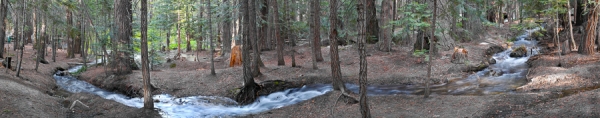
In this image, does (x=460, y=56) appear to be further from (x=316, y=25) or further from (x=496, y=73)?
(x=316, y=25)

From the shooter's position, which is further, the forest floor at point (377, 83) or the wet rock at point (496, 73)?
the wet rock at point (496, 73)

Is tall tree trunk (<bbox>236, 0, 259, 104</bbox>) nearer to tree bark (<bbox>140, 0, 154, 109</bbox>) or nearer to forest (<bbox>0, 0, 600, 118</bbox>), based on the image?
forest (<bbox>0, 0, 600, 118</bbox>)

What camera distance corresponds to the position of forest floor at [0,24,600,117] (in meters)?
9.22

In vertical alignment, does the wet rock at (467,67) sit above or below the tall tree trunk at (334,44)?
below

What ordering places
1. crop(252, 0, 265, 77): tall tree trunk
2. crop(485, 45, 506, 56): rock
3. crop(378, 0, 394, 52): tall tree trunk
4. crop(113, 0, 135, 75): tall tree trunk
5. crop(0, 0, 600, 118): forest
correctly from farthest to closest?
crop(485, 45, 506, 56): rock
crop(378, 0, 394, 52): tall tree trunk
crop(113, 0, 135, 75): tall tree trunk
crop(252, 0, 265, 77): tall tree trunk
crop(0, 0, 600, 118): forest

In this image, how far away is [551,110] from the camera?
Answer: 8.40 metres

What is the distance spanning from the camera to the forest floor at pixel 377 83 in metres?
9.22

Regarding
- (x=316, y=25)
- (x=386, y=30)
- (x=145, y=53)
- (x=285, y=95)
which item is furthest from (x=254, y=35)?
(x=386, y=30)

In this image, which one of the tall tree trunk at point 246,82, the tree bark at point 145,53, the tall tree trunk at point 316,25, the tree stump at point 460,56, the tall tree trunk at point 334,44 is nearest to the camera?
the tall tree trunk at point 334,44

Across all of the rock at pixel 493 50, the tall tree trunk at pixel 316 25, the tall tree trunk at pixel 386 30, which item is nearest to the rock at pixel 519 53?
the rock at pixel 493 50

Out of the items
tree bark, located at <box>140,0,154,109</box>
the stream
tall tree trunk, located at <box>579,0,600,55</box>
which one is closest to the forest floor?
tree bark, located at <box>140,0,154,109</box>

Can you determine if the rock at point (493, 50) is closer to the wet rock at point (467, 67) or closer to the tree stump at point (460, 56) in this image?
the tree stump at point (460, 56)

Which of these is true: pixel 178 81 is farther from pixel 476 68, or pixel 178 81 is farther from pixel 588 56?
pixel 588 56

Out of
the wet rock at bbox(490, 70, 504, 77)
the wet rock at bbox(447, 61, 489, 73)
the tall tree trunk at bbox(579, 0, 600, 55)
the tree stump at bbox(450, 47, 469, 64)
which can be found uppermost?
the tall tree trunk at bbox(579, 0, 600, 55)
